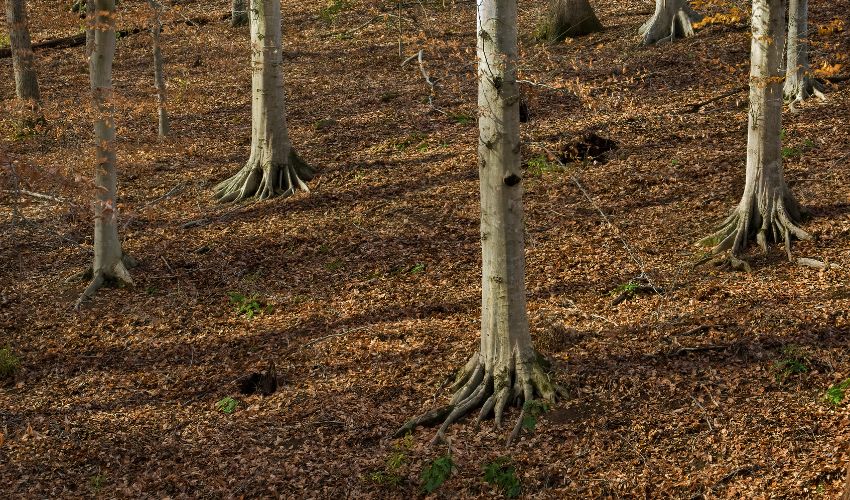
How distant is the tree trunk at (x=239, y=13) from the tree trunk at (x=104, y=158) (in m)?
13.9

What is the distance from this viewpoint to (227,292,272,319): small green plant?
38.0 feet

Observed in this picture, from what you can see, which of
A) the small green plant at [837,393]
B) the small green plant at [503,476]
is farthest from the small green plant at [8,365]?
the small green plant at [837,393]

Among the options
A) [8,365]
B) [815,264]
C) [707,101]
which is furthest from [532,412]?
[707,101]

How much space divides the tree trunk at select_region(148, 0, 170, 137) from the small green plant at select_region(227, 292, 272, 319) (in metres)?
4.43

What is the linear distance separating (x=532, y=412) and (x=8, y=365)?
679 centimetres

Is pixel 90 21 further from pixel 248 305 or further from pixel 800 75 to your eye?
pixel 800 75

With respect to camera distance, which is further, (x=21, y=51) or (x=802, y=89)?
(x=21, y=51)

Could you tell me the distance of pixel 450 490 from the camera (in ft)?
25.0

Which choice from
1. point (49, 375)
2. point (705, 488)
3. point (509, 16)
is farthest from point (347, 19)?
point (705, 488)

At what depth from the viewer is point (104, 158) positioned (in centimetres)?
1150

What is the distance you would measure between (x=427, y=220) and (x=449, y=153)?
8.01 feet

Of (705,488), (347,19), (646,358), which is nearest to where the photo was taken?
(705,488)

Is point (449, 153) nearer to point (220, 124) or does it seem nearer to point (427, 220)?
point (427, 220)

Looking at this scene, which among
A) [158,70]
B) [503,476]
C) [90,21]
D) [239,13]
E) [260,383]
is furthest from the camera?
[239,13]
